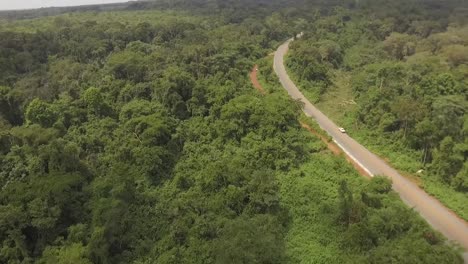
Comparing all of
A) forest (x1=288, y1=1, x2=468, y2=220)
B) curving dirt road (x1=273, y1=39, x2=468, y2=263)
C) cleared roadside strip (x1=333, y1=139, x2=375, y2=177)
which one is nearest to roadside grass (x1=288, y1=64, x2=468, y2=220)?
forest (x1=288, y1=1, x2=468, y2=220)

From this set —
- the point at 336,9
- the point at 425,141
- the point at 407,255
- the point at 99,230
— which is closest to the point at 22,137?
the point at 99,230

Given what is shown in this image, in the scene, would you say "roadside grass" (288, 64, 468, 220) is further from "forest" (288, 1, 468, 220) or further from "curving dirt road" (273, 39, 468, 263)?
"curving dirt road" (273, 39, 468, 263)

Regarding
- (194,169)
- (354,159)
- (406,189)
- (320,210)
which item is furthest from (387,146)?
(194,169)

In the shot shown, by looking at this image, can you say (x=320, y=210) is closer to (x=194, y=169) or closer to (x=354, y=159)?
(x=354, y=159)

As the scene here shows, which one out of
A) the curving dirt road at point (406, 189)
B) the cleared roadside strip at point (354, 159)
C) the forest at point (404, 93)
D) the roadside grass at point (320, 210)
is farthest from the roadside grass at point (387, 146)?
the roadside grass at point (320, 210)

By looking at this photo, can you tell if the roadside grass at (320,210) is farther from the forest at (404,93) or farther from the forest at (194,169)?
the forest at (404,93)
